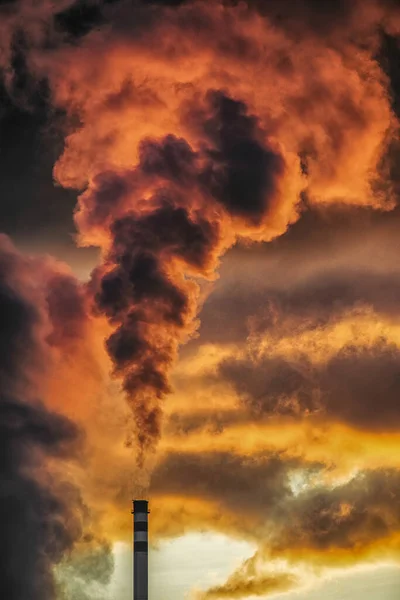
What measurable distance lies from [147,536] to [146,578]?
3.57m

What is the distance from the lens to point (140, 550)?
9150 centimetres

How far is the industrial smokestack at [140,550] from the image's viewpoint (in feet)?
294

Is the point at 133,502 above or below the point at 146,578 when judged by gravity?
above

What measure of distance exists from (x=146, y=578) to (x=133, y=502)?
6.13 m

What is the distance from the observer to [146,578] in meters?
90.4

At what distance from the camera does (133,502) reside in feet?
310

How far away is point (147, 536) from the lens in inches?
3664

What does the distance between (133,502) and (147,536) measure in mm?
2732

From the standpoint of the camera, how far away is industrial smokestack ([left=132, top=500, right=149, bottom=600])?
294ft
